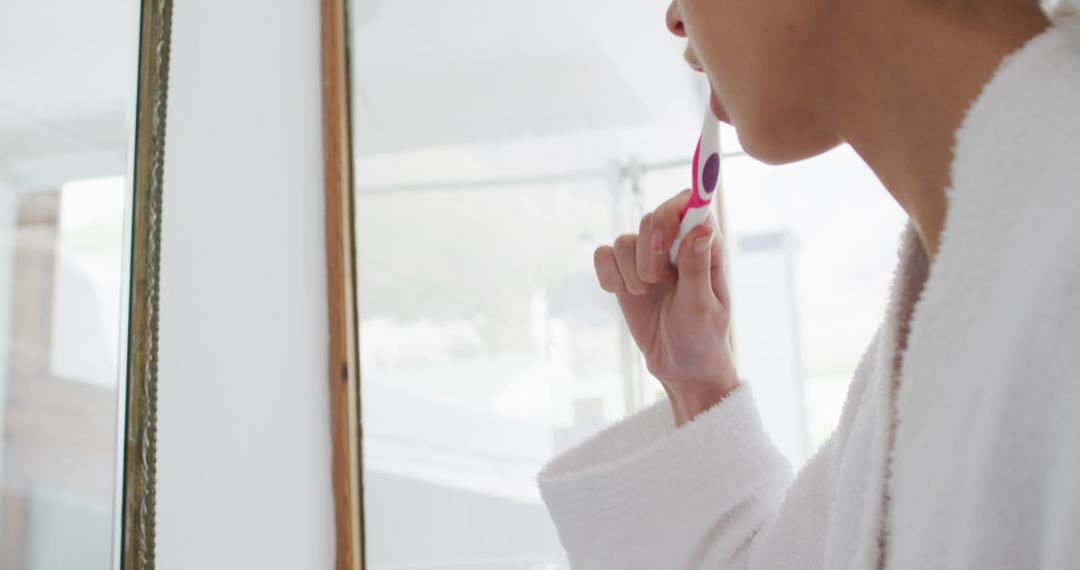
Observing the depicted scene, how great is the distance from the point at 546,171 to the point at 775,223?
0.47 meters

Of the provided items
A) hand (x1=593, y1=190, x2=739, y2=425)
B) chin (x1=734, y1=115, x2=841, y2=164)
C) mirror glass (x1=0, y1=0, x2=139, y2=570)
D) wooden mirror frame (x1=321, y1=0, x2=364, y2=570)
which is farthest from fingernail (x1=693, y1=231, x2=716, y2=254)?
wooden mirror frame (x1=321, y1=0, x2=364, y2=570)

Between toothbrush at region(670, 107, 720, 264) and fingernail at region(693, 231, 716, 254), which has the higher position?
toothbrush at region(670, 107, 720, 264)

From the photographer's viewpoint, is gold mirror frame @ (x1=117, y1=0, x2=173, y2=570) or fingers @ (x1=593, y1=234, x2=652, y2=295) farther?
gold mirror frame @ (x1=117, y1=0, x2=173, y2=570)

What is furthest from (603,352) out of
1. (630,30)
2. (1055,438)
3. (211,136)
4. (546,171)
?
(1055,438)

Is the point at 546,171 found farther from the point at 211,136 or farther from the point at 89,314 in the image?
the point at 89,314

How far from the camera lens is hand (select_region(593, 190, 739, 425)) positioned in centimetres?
57

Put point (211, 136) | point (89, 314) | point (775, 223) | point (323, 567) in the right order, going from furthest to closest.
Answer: point (775, 223) < point (323, 567) < point (211, 136) < point (89, 314)

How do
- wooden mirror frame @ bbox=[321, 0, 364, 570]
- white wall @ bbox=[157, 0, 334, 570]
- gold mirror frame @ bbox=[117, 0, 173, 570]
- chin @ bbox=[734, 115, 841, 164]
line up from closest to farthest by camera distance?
chin @ bbox=[734, 115, 841, 164]
gold mirror frame @ bbox=[117, 0, 173, 570]
white wall @ bbox=[157, 0, 334, 570]
wooden mirror frame @ bbox=[321, 0, 364, 570]

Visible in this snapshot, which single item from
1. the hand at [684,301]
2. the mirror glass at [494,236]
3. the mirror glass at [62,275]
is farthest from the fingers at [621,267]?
the mirror glass at [494,236]

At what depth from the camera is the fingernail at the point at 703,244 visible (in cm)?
56

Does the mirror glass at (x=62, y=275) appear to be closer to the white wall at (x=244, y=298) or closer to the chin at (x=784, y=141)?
the white wall at (x=244, y=298)

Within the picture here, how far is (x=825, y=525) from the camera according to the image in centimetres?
52

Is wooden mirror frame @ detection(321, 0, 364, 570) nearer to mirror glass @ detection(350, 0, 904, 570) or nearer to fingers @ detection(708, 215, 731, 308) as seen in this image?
mirror glass @ detection(350, 0, 904, 570)

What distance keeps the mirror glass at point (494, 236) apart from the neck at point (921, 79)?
2.51 feet
